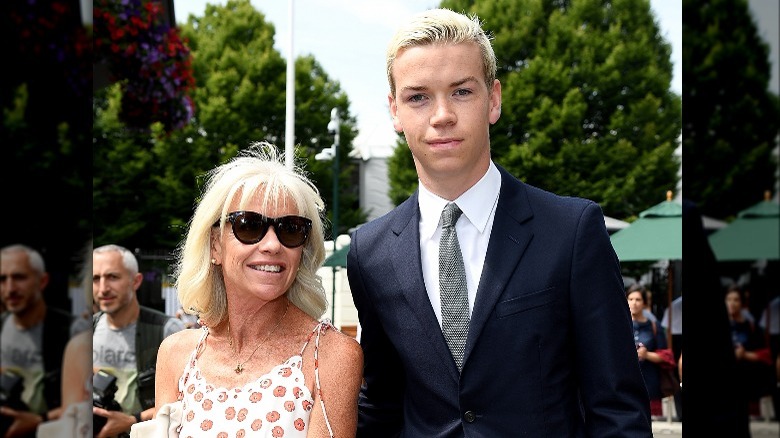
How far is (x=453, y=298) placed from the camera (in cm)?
221

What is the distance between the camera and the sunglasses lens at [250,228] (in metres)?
2.34

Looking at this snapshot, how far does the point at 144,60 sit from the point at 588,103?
19.7m

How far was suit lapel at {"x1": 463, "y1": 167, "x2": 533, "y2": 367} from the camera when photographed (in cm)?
215

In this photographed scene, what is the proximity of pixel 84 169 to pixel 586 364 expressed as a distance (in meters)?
1.31

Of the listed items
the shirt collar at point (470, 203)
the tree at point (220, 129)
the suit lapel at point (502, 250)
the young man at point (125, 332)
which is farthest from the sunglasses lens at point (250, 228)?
the tree at point (220, 129)

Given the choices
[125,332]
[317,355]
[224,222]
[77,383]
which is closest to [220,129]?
[125,332]

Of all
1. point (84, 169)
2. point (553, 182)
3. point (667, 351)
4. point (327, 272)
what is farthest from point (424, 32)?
point (553, 182)

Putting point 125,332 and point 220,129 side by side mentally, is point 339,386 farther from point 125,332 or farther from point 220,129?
point 220,129

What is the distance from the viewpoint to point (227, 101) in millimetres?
23750

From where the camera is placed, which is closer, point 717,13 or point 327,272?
point 717,13

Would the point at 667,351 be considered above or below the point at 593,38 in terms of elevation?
below

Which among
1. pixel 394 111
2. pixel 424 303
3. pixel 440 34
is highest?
pixel 440 34

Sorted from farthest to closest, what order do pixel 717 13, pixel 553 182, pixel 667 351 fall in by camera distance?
1. pixel 553 182
2. pixel 667 351
3. pixel 717 13

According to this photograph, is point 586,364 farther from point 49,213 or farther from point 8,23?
point 8,23
